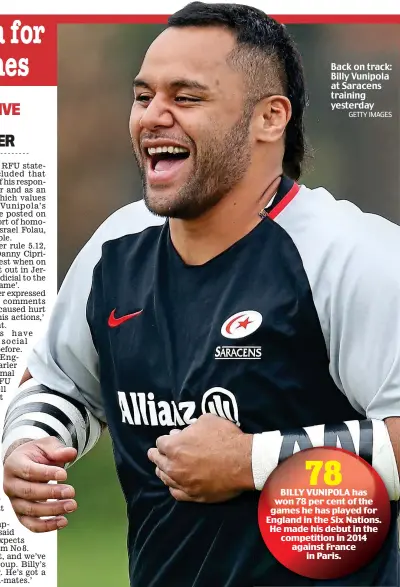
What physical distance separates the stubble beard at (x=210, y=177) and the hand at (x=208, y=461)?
35 cm

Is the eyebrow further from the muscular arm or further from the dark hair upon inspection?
the muscular arm

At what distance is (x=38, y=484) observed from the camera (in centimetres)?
172

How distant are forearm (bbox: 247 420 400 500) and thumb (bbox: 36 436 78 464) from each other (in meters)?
0.30

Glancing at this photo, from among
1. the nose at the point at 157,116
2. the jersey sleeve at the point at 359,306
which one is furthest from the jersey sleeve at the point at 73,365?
the jersey sleeve at the point at 359,306

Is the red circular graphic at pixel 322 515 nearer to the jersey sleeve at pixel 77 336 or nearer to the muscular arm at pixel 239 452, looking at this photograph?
the muscular arm at pixel 239 452

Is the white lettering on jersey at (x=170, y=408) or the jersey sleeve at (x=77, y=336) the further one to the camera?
the jersey sleeve at (x=77, y=336)

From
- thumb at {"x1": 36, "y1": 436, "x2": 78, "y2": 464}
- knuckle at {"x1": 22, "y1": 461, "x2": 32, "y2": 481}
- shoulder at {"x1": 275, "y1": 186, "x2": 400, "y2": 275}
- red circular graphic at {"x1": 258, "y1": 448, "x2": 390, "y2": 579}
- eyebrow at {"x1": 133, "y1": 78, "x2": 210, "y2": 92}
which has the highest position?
eyebrow at {"x1": 133, "y1": 78, "x2": 210, "y2": 92}

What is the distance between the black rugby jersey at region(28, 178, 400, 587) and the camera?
1.62 metres

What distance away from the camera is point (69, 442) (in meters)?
1.82

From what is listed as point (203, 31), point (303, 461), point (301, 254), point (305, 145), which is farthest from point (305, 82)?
point (303, 461)

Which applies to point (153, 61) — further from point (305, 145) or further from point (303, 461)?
point (303, 461)

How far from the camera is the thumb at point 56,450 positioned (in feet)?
5.64

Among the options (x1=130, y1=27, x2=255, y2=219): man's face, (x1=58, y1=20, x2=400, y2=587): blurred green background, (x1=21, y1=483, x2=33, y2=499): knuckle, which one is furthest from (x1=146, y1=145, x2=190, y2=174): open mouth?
(x1=21, y1=483, x2=33, y2=499): knuckle

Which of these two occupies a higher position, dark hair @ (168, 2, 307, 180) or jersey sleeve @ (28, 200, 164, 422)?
dark hair @ (168, 2, 307, 180)
